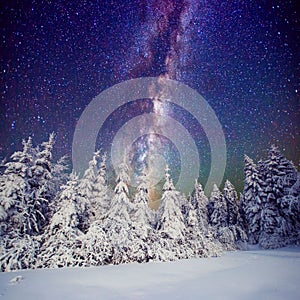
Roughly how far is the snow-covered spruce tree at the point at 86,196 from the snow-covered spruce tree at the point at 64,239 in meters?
0.83

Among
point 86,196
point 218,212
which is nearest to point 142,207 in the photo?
point 86,196

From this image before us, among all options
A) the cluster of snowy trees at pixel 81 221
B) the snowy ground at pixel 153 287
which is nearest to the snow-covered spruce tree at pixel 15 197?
the cluster of snowy trees at pixel 81 221

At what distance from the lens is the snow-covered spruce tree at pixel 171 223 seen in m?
17.5

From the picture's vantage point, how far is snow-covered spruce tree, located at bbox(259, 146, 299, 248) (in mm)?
26464

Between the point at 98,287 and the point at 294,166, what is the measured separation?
30.5 metres

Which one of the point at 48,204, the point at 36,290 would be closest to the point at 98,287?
the point at 36,290

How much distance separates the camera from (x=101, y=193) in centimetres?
2173

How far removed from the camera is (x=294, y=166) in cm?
2941

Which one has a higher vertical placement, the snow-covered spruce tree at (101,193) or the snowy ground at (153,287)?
the snow-covered spruce tree at (101,193)

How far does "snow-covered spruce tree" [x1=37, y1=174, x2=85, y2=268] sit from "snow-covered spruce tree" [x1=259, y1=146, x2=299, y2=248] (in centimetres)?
2271

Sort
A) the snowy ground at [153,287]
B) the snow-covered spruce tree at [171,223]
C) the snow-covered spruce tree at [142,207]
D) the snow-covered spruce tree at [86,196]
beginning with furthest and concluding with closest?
the snow-covered spruce tree at [142,207], the snow-covered spruce tree at [171,223], the snow-covered spruce tree at [86,196], the snowy ground at [153,287]

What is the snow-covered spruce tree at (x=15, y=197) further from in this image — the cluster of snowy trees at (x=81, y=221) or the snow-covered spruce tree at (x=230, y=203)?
the snow-covered spruce tree at (x=230, y=203)

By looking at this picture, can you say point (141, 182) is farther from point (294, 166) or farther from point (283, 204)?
point (294, 166)

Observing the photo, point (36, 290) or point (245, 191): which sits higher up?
point (245, 191)
